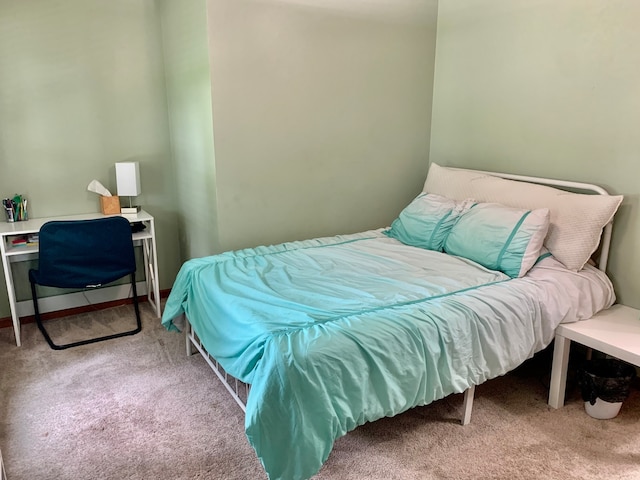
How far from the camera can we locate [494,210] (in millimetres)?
2604

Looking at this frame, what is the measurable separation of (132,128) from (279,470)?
260cm

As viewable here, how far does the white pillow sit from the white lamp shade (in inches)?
88.4

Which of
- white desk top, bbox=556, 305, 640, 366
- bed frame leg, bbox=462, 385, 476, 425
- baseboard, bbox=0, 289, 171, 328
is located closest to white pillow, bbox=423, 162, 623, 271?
white desk top, bbox=556, 305, 640, 366

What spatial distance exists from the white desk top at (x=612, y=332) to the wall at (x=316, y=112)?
1568 mm

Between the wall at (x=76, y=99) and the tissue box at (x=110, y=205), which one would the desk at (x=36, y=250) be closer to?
the tissue box at (x=110, y=205)

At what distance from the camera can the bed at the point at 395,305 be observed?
1.67m

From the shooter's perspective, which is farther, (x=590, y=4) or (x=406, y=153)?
(x=406, y=153)

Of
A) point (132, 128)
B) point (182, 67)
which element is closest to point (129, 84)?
point (132, 128)

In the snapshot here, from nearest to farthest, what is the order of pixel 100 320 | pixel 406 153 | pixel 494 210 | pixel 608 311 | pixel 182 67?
pixel 608 311
pixel 494 210
pixel 182 67
pixel 100 320
pixel 406 153

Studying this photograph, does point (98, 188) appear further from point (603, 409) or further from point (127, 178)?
point (603, 409)

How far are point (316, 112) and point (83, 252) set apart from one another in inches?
64.8

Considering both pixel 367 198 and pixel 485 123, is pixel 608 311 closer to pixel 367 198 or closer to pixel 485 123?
pixel 485 123

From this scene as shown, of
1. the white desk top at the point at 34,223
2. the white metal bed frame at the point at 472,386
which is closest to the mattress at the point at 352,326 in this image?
the white metal bed frame at the point at 472,386

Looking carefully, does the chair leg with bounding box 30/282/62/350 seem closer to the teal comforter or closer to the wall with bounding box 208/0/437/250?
the teal comforter
